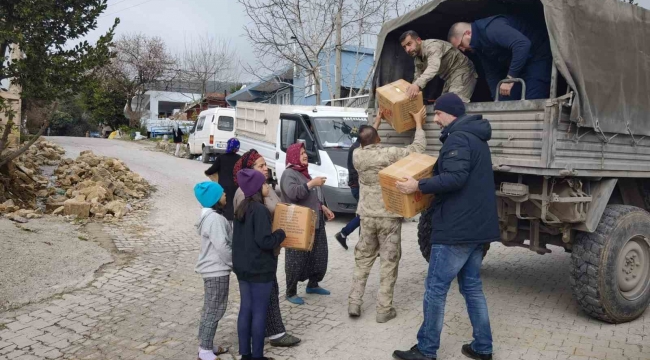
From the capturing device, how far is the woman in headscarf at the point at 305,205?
5414 millimetres

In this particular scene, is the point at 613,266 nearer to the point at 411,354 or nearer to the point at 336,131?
the point at 411,354

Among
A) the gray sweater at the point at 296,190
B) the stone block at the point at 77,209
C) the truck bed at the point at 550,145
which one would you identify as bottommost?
the stone block at the point at 77,209

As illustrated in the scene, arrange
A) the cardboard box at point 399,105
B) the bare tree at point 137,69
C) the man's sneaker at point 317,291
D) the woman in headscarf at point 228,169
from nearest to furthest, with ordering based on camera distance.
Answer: the cardboard box at point 399,105
the man's sneaker at point 317,291
the woman in headscarf at point 228,169
the bare tree at point 137,69

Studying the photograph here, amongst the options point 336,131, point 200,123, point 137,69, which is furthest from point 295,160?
point 137,69

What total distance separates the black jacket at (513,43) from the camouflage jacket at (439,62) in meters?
0.26

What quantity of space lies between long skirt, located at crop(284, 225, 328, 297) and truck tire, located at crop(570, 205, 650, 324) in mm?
2480

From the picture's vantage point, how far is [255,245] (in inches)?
161

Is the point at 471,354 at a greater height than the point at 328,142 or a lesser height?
lesser

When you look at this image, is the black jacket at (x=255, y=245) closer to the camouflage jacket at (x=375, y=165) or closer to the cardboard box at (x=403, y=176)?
the cardboard box at (x=403, y=176)

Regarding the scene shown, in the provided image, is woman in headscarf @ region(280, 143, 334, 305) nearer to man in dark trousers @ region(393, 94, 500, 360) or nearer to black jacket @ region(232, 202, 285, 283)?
black jacket @ region(232, 202, 285, 283)

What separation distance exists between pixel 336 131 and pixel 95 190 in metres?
4.91

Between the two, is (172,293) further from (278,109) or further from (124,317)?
(278,109)

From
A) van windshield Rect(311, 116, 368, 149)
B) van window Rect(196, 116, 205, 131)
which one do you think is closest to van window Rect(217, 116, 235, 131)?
van window Rect(196, 116, 205, 131)

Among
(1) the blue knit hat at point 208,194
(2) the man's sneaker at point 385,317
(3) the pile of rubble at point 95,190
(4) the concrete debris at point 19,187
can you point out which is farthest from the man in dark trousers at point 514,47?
(4) the concrete debris at point 19,187
